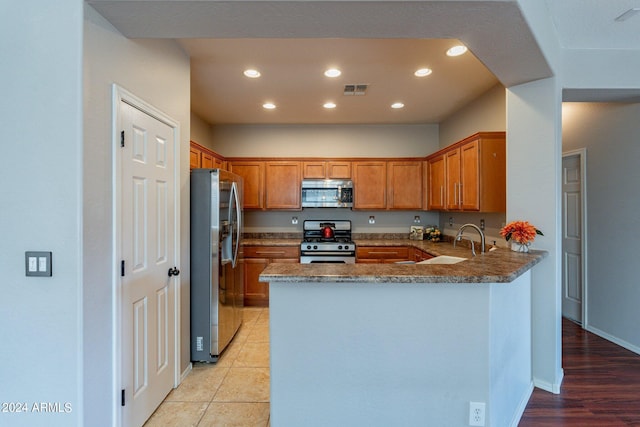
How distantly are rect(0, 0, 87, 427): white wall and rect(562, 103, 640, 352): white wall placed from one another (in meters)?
4.55

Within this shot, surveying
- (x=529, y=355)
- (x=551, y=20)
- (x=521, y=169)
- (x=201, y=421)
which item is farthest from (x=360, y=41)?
(x=201, y=421)

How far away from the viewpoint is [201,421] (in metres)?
2.08

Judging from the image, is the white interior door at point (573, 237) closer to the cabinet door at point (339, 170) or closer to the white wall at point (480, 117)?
the white wall at point (480, 117)

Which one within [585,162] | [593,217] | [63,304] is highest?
[585,162]

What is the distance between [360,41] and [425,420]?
8.67 feet

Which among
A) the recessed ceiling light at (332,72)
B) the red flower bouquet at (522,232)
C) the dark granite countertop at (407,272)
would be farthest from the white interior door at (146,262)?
the red flower bouquet at (522,232)

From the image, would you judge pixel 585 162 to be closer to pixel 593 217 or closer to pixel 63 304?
pixel 593 217

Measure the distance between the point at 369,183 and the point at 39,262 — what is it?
156 inches

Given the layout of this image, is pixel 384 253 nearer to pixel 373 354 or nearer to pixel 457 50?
pixel 457 50

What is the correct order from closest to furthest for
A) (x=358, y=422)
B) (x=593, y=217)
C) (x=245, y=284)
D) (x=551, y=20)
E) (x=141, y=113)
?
1. (x=358, y=422)
2. (x=141, y=113)
3. (x=551, y=20)
4. (x=593, y=217)
5. (x=245, y=284)

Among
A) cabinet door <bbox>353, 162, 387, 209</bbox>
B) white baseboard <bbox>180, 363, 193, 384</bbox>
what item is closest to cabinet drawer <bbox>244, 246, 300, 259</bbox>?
cabinet door <bbox>353, 162, 387, 209</bbox>

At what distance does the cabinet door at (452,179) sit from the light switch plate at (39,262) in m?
3.69

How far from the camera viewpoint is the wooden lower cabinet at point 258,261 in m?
4.42

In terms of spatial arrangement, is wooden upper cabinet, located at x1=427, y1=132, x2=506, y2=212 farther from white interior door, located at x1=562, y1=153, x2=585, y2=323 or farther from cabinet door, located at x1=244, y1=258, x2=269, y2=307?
cabinet door, located at x1=244, y1=258, x2=269, y2=307
